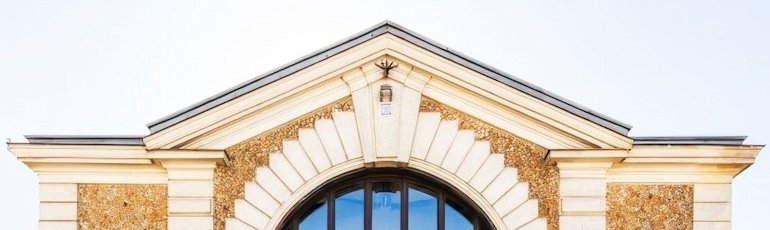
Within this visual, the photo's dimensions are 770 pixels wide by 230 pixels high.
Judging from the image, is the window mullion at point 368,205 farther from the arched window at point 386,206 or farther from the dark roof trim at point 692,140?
the dark roof trim at point 692,140

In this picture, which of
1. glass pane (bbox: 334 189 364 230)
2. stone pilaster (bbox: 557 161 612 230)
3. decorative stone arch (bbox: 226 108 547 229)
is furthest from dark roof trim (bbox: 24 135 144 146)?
stone pilaster (bbox: 557 161 612 230)

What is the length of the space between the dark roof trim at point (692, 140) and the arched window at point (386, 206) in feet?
7.95

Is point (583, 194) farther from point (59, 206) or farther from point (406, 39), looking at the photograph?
point (59, 206)

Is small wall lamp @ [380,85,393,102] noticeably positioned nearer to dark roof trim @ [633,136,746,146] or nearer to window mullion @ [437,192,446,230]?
window mullion @ [437,192,446,230]

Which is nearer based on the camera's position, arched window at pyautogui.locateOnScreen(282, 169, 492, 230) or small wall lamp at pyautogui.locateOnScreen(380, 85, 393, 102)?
small wall lamp at pyautogui.locateOnScreen(380, 85, 393, 102)

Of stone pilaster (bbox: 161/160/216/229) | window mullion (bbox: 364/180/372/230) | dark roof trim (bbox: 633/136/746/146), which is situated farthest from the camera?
window mullion (bbox: 364/180/372/230)

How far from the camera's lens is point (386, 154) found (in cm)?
2481

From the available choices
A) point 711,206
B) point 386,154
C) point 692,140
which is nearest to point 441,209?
point 386,154

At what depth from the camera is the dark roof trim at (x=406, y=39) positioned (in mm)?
24766

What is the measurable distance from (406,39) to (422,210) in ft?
7.63

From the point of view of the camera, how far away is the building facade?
2473cm

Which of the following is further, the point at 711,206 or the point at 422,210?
the point at 422,210

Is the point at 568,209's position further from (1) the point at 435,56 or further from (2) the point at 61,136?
(2) the point at 61,136

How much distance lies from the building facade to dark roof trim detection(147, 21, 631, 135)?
0.06 feet
